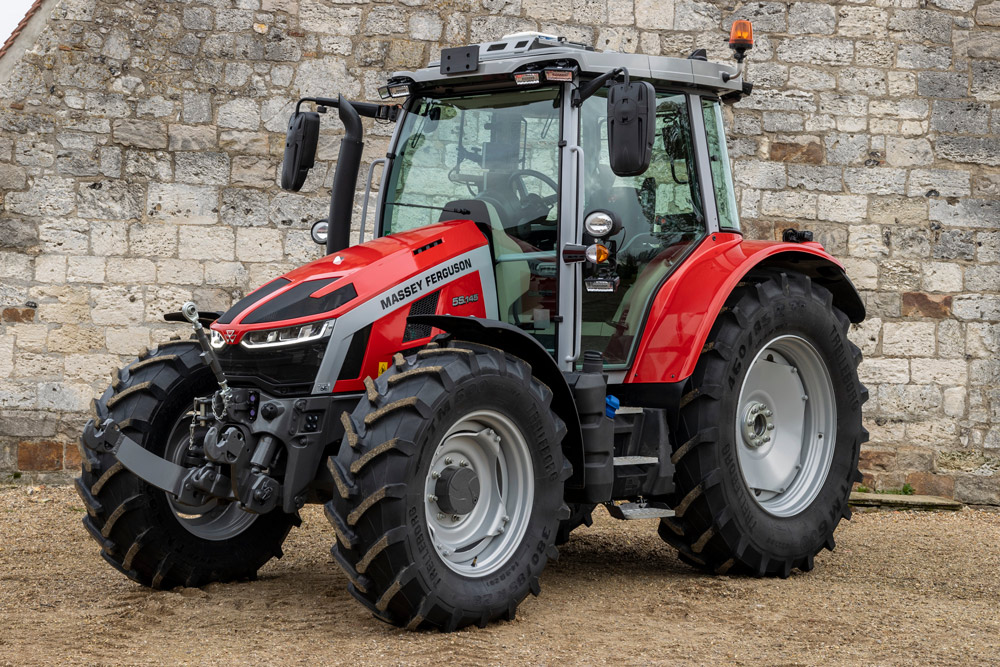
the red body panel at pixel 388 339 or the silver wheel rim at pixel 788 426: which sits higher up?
the red body panel at pixel 388 339

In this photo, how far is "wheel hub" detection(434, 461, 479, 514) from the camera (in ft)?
14.1

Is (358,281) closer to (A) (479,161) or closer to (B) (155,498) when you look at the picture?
(A) (479,161)

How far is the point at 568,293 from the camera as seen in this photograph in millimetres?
4941

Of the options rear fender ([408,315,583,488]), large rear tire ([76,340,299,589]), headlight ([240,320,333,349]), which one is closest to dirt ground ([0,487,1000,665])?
large rear tire ([76,340,299,589])

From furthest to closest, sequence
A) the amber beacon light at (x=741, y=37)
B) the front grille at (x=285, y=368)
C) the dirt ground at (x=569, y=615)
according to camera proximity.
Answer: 1. the amber beacon light at (x=741, y=37)
2. the front grille at (x=285, y=368)
3. the dirt ground at (x=569, y=615)

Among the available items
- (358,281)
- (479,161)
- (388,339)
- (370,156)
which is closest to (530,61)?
(479,161)

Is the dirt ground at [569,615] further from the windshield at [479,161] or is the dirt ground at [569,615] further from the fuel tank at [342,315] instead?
the windshield at [479,161]

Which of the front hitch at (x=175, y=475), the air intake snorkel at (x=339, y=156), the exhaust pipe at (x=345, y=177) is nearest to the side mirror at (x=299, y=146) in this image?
the air intake snorkel at (x=339, y=156)

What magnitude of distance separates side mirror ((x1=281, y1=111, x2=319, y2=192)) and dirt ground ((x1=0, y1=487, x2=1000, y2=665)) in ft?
6.09

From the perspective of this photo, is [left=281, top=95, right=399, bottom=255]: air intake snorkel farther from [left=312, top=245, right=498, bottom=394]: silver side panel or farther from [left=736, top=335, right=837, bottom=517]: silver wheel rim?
[left=736, top=335, right=837, bottom=517]: silver wheel rim

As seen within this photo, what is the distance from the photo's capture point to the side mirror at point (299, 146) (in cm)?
517

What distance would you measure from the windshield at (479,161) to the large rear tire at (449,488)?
965 millimetres

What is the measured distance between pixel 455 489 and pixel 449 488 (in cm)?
3

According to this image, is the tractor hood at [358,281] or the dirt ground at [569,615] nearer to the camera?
the dirt ground at [569,615]
